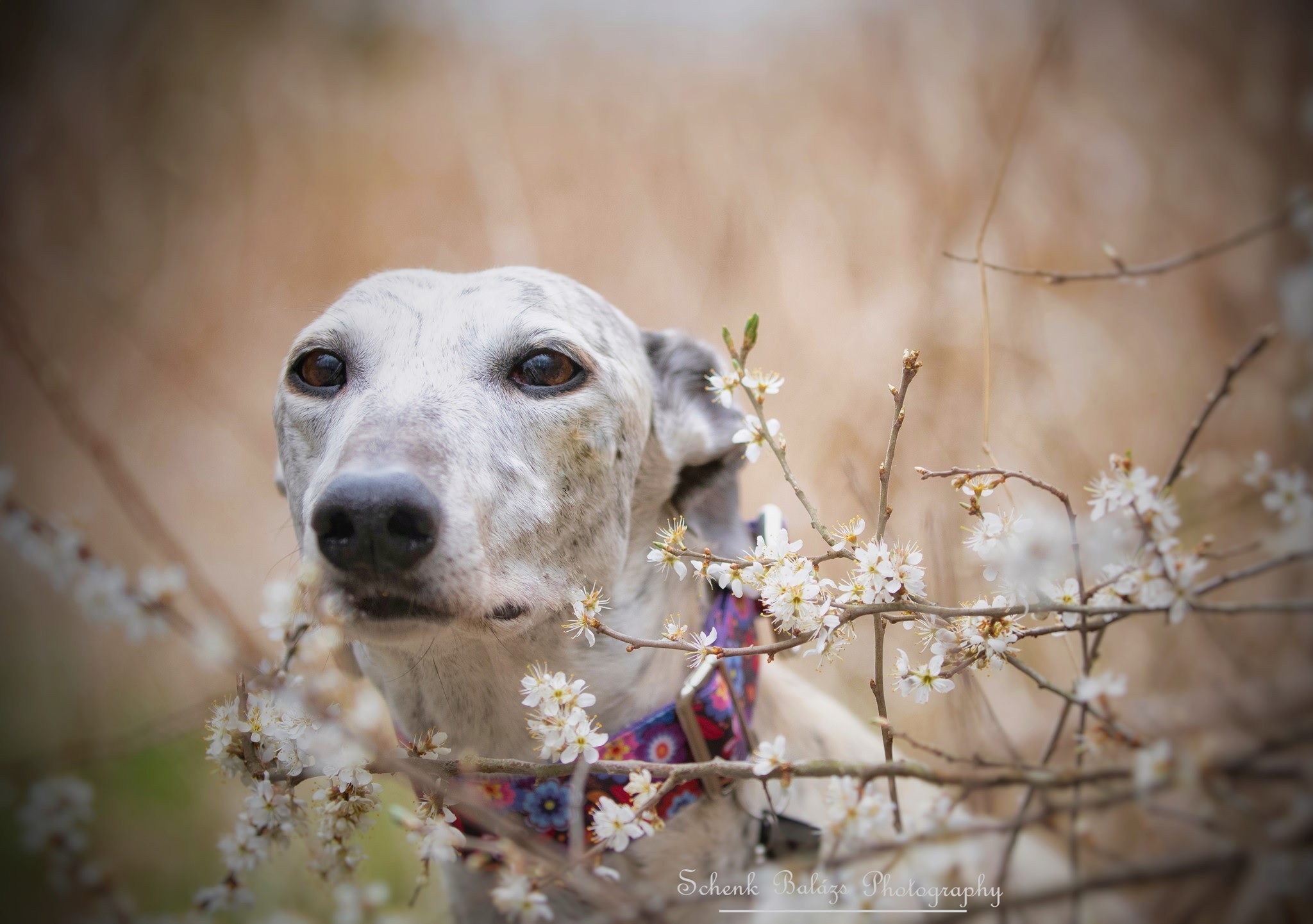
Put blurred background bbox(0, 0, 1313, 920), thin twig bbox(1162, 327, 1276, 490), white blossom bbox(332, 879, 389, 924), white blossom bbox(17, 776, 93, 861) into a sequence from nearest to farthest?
1. thin twig bbox(1162, 327, 1276, 490)
2. white blossom bbox(332, 879, 389, 924)
3. white blossom bbox(17, 776, 93, 861)
4. blurred background bbox(0, 0, 1313, 920)

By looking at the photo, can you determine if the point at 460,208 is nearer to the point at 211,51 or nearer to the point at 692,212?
the point at 692,212

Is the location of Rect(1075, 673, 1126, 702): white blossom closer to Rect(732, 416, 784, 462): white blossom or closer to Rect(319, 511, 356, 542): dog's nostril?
Rect(732, 416, 784, 462): white blossom

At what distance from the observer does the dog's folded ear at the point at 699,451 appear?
1.79 m

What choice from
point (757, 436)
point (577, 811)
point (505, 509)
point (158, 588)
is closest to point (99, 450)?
point (158, 588)

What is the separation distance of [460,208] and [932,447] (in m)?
3.14

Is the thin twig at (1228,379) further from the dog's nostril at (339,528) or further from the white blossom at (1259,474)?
the dog's nostril at (339,528)

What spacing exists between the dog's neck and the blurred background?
15.6 inches

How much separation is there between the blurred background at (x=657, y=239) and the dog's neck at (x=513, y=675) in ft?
1.30

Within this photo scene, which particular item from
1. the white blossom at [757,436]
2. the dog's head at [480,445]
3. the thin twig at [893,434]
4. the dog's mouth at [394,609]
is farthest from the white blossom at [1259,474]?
the dog's mouth at [394,609]

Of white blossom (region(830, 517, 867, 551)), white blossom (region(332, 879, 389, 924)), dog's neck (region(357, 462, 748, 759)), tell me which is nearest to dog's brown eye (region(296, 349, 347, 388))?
dog's neck (region(357, 462, 748, 759))

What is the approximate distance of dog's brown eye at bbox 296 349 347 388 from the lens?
5.08 feet

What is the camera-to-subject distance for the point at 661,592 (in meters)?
1.67

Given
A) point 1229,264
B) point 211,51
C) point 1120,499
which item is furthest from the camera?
point 211,51

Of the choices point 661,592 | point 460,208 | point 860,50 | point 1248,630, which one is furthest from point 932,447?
point 460,208
